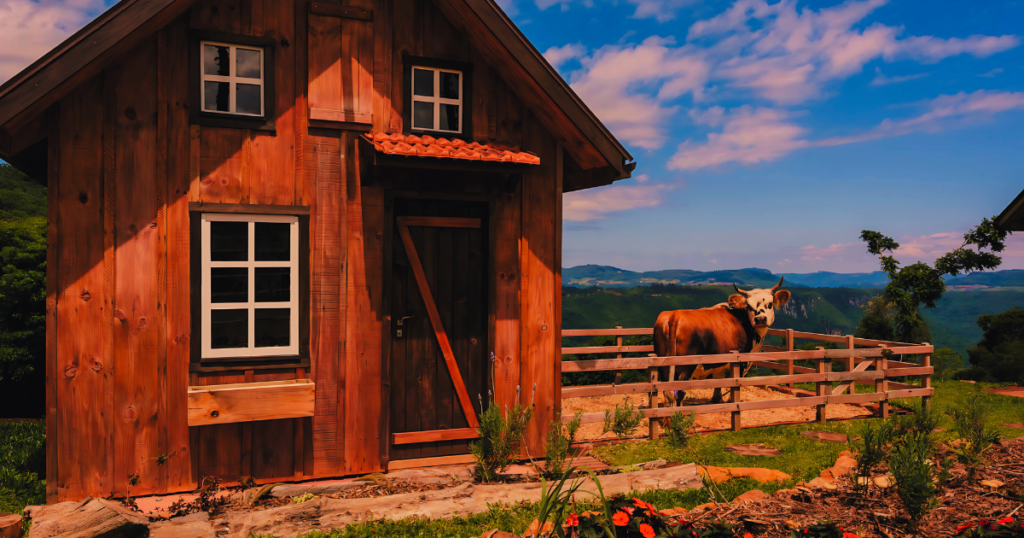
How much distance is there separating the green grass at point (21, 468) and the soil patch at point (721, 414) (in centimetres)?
638

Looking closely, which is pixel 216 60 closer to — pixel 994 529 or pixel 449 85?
pixel 449 85

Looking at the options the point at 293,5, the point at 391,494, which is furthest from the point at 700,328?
the point at 293,5

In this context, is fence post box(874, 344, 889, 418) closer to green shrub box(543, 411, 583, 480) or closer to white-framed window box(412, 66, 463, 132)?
green shrub box(543, 411, 583, 480)

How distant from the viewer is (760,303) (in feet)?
32.7

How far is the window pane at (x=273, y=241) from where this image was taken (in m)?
5.50

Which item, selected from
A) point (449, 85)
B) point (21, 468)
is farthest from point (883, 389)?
point (21, 468)

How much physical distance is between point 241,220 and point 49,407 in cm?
241

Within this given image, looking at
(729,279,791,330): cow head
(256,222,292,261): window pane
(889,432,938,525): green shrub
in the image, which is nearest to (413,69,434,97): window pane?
(256,222,292,261): window pane

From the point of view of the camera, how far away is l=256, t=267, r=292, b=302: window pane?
5496mm

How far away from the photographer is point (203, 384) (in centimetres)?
531

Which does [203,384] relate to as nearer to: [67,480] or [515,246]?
[67,480]

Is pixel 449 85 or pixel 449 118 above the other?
pixel 449 85

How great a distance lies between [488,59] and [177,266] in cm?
398

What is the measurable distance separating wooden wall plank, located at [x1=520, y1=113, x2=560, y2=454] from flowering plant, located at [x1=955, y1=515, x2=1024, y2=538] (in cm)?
381
